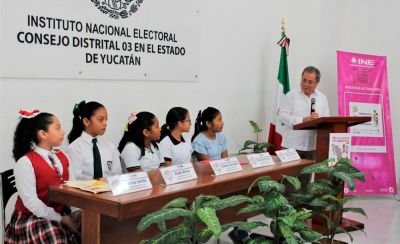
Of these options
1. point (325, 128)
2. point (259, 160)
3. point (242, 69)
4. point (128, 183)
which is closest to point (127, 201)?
point (128, 183)

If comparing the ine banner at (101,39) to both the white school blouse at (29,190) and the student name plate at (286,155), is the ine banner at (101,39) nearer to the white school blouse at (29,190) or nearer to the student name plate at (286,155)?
the white school blouse at (29,190)

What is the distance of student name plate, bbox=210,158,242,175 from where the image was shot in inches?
112

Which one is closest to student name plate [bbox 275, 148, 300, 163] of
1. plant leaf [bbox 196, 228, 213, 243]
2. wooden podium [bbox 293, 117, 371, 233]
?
wooden podium [bbox 293, 117, 371, 233]

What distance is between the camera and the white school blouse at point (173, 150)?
353cm

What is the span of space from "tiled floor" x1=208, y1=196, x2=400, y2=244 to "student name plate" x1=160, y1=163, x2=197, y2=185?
3.55ft

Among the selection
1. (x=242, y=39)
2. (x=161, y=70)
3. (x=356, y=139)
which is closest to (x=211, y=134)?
(x=161, y=70)

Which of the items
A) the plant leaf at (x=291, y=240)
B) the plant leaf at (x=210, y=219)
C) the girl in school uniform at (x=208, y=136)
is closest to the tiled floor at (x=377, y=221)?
the girl in school uniform at (x=208, y=136)

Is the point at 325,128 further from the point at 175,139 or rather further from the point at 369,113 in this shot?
the point at 369,113

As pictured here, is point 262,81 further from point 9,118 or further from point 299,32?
point 9,118

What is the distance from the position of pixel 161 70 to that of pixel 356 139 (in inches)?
105

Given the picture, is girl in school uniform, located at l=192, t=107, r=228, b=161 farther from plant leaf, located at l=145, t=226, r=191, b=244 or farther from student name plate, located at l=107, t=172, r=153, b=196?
plant leaf, located at l=145, t=226, r=191, b=244

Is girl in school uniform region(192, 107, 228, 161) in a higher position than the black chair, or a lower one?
higher

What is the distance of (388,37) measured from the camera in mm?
5871

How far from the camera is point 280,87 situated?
16.9 ft
